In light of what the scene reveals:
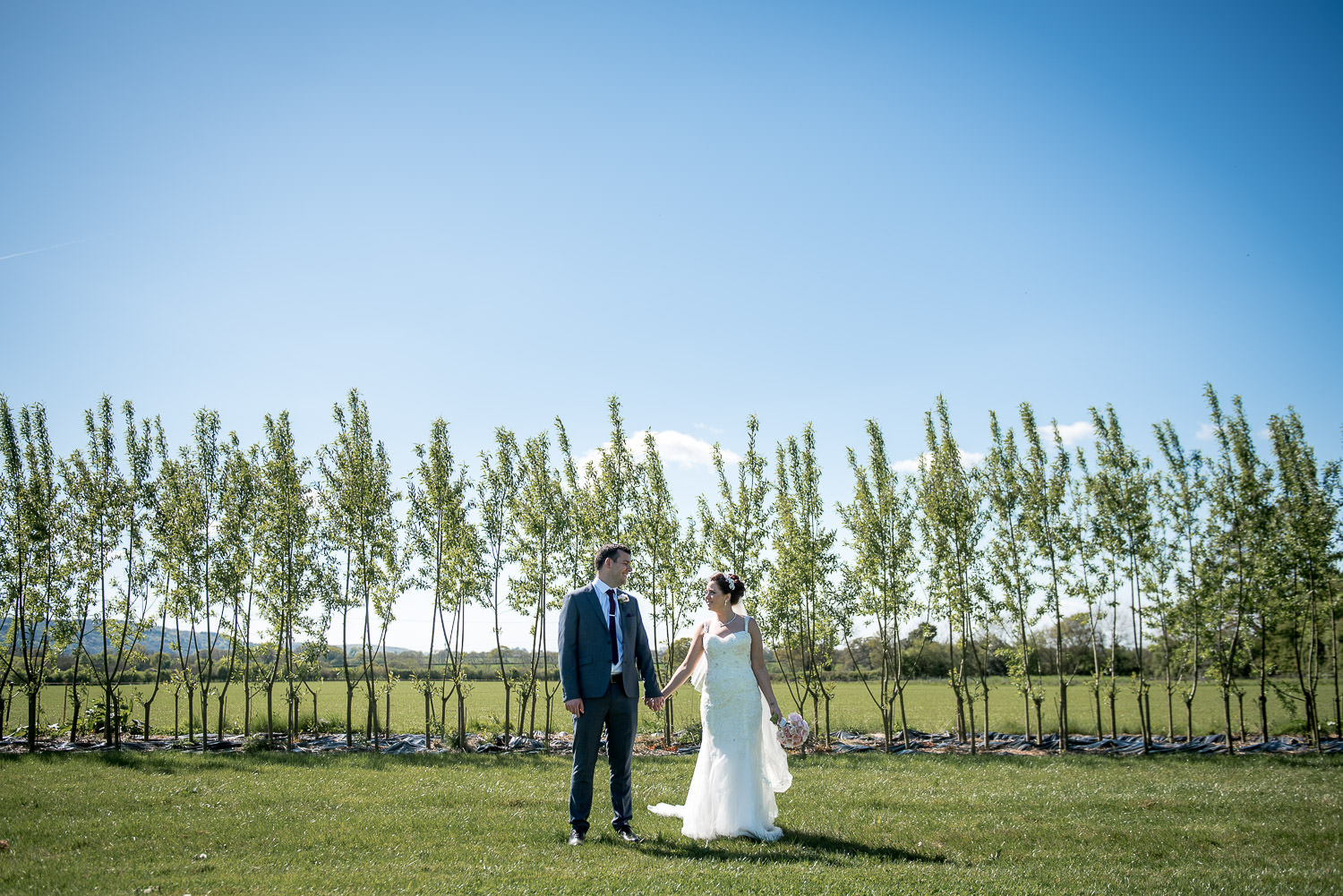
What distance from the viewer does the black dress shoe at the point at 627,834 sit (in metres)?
6.87

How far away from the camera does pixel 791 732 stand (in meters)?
7.26

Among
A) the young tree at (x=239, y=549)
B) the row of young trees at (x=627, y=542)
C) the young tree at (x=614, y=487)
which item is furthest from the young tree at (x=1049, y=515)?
the young tree at (x=239, y=549)

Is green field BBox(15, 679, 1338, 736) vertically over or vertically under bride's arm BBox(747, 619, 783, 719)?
under

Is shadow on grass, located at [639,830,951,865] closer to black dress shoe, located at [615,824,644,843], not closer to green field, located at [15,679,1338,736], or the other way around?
black dress shoe, located at [615,824,644,843]

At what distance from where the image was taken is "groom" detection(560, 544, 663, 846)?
272 inches

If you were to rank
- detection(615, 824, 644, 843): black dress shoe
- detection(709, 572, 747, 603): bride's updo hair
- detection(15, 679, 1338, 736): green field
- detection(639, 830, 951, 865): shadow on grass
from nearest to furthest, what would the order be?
detection(639, 830, 951, 865): shadow on grass → detection(615, 824, 644, 843): black dress shoe → detection(709, 572, 747, 603): bride's updo hair → detection(15, 679, 1338, 736): green field

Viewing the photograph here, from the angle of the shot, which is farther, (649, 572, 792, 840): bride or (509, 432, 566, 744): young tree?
(509, 432, 566, 744): young tree

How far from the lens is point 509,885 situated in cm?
538

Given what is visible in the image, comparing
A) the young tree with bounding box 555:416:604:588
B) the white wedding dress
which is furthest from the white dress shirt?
the young tree with bounding box 555:416:604:588

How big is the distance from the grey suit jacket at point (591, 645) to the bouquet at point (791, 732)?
131 centimetres

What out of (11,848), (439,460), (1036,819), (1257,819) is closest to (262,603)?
(439,460)

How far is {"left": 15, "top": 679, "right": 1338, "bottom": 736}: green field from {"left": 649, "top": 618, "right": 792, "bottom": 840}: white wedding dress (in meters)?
12.5

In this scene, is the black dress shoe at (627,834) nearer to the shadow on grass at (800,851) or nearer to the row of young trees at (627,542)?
the shadow on grass at (800,851)

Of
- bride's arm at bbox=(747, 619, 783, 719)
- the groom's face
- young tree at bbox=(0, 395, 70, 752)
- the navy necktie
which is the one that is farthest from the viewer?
young tree at bbox=(0, 395, 70, 752)
